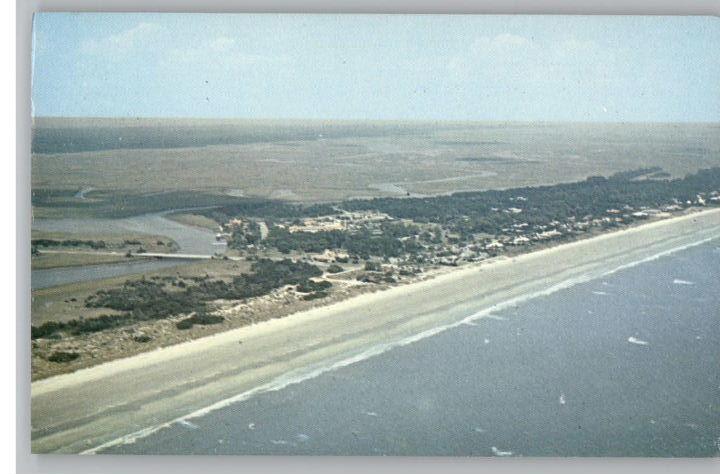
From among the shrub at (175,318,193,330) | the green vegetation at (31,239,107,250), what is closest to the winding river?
the green vegetation at (31,239,107,250)

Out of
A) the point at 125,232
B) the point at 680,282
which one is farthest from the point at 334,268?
the point at 680,282

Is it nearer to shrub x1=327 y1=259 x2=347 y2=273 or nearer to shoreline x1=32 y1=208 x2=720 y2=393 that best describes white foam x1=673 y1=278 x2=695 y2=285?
shoreline x1=32 y1=208 x2=720 y2=393

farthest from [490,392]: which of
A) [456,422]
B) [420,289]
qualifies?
[420,289]

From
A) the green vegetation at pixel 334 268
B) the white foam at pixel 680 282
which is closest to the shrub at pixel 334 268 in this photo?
the green vegetation at pixel 334 268

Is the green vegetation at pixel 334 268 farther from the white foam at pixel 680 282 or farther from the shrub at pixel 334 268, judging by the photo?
the white foam at pixel 680 282

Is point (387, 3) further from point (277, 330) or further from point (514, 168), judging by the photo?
point (277, 330)

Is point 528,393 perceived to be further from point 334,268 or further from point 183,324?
point 183,324
